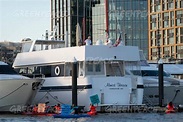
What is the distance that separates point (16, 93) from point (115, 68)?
7693 mm

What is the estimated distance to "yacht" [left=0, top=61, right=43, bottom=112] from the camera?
1483 inches

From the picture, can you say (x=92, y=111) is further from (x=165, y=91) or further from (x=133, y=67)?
(x=165, y=91)

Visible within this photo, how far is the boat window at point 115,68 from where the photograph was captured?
40.3 meters

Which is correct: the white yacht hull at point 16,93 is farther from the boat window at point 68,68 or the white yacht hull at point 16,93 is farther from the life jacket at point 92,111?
the life jacket at point 92,111

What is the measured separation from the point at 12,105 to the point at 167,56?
93372 millimetres

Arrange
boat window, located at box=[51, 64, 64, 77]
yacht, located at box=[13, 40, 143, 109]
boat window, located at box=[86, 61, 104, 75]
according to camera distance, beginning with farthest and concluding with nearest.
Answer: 1. boat window, located at box=[51, 64, 64, 77]
2. boat window, located at box=[86, 61, 104, 75]
3. yacht, located at box=[13, 40, 143, 109]

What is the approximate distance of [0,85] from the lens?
3759cm

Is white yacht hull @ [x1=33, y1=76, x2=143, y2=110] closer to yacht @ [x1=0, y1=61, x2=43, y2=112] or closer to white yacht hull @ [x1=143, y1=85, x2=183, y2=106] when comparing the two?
yacht @ [x1=0, y1=61, x2=43, y2=112]

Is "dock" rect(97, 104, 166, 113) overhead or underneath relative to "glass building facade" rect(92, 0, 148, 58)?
underneath

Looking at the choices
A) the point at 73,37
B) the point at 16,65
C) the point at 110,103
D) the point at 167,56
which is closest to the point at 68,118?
the point at 110,103

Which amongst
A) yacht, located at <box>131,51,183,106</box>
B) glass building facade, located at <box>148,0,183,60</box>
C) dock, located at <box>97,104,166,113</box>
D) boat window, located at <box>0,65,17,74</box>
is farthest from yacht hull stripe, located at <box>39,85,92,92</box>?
glass building facade, located at <box>148,0,183,60</box>

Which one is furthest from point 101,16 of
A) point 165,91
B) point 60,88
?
point 60,88

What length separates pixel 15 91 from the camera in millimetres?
37844

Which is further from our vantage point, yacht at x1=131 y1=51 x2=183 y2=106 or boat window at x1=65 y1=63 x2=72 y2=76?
yacht at x1=131 y1=51 x2=183 y2=106
